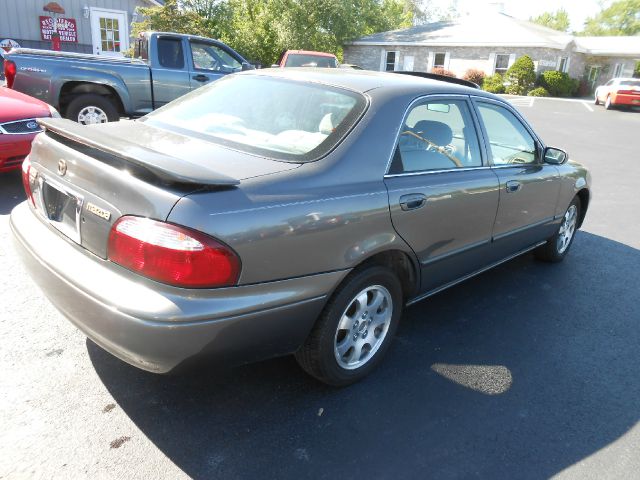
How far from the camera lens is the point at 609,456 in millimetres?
2521

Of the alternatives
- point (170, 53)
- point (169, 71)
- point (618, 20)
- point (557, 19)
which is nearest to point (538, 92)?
point (170, 53)

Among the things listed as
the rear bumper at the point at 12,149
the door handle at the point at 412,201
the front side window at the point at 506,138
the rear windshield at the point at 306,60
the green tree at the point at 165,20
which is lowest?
the rear bumper at the point at 12,149

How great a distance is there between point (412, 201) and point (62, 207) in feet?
5.95

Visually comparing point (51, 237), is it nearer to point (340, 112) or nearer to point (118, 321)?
point (118, 321)

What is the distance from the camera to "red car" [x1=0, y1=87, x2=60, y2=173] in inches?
216

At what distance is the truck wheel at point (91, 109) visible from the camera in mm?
7672

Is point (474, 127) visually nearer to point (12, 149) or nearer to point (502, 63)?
point (12, 149)

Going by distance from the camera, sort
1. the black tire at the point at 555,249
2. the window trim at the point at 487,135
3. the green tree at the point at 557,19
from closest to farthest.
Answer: the window trim at the point at 487,135
the black tire at the point at 555,249
the green tree at the point at 557,19

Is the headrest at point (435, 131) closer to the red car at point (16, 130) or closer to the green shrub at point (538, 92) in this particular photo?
the red car at point (16, 130)

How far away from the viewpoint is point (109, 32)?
18.4m

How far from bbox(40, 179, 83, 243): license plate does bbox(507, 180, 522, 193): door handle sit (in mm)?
2817

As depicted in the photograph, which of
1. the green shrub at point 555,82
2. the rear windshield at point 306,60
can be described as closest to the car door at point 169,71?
the rear windshield at point 306,60

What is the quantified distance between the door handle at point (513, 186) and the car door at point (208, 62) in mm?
6616

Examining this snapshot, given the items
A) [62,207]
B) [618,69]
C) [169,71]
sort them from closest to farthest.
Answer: [62,207] → [169,71] → [618,69]
